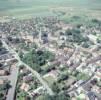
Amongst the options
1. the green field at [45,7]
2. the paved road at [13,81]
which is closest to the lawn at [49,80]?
the paved road at [13,81]

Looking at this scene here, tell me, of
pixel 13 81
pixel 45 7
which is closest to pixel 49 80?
pixel 13 81

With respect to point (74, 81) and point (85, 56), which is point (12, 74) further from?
point (85, 56)

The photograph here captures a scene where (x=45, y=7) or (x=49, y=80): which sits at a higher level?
(x=45, y=7)

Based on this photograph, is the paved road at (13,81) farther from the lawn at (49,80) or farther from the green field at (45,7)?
the green field at (45,7)

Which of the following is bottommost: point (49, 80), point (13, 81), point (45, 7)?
point (49, 80)

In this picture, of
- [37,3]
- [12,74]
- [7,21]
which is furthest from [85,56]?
[37,3]

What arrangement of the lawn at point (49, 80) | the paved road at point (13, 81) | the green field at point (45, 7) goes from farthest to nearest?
the green field at point (45, 7)
the lawn at point (49, 80)
the paved road at point (13, 81)

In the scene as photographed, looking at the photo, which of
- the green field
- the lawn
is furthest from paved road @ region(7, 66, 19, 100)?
the green field

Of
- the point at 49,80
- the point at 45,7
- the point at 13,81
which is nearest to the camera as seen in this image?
the point at 13,81

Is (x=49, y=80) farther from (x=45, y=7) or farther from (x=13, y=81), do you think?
(x=45, y=7)
